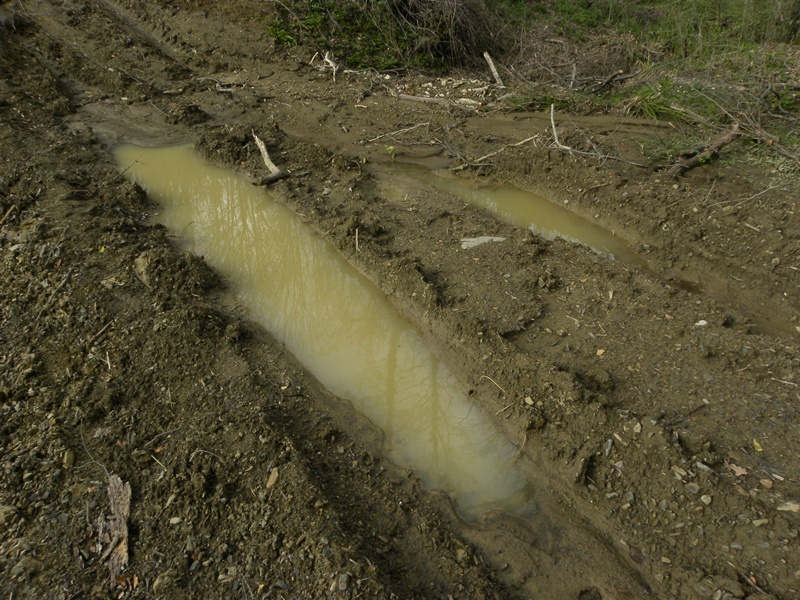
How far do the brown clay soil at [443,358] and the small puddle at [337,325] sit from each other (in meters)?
0.18

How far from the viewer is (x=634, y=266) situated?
570 centimetres

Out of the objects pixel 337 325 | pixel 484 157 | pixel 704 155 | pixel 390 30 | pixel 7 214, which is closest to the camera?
pixel 337 325

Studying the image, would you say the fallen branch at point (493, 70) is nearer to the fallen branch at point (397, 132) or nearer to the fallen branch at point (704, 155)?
the fallen branch at point (397, 132)

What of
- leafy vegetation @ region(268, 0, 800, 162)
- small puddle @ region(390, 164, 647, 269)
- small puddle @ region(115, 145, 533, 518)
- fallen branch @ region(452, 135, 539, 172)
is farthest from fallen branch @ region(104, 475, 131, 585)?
leafy vegetation @ region(268, 0, 800, 162)

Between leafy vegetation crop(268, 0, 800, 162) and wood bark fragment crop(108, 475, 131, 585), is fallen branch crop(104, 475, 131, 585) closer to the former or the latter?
wood bark fragment crop(108, 475, 131, 585)

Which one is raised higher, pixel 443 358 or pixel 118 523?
pixel 118 523

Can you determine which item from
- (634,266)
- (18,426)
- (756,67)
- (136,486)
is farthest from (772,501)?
(756,67)

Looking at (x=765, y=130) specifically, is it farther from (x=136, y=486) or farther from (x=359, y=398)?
(x=136, y=486)

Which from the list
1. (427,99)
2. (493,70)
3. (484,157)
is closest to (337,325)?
(484,157)

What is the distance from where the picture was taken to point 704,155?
6.70 metres

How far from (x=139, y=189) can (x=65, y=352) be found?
125 inches

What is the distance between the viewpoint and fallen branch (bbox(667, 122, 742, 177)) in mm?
6632

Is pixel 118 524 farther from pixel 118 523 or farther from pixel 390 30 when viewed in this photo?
pixel 390 30

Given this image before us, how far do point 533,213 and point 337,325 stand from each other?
315 cm
